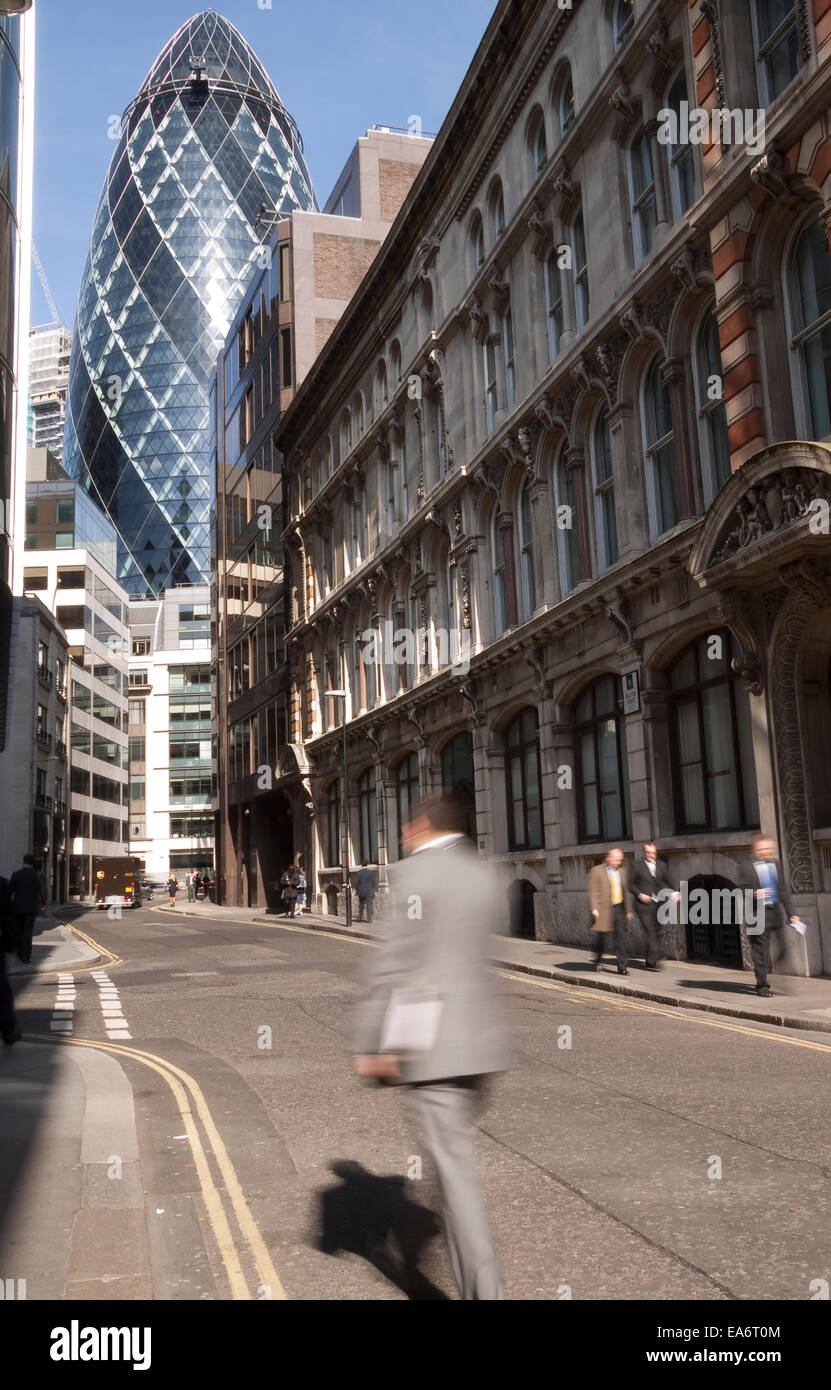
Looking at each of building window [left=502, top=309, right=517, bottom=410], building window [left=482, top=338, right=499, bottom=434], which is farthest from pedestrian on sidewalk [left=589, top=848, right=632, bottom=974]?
building window [left=482, top=338, right=499, bottom=434]

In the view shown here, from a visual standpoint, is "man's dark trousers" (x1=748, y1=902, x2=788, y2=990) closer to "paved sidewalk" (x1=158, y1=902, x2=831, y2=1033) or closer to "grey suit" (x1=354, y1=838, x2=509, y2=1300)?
"paved sidewalk" (x1=158, y1=902, x2=831, y2=1033)

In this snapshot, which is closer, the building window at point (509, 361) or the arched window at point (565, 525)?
the arched window at point (565, 525)

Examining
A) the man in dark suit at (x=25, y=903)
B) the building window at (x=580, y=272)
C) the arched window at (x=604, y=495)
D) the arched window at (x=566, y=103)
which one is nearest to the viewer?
the man in dark suit at (x=25, y=903)

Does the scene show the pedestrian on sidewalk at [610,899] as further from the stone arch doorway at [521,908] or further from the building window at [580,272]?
the building window at [580,272]

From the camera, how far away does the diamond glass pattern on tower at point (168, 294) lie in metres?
175

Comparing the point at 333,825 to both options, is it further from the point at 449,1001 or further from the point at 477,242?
the point at 449,1001

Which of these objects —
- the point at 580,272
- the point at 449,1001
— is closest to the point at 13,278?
the point at 580,272

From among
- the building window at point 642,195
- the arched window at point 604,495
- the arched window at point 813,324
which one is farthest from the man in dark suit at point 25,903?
the building window at point 642,195

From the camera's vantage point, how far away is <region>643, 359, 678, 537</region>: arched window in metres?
21.1

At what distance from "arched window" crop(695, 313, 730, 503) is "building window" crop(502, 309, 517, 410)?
837 cm

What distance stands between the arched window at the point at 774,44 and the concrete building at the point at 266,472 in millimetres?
31927

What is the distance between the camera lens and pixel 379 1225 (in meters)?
6.06

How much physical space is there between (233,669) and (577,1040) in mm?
50965

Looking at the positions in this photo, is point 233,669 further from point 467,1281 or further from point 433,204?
point 467,1281
